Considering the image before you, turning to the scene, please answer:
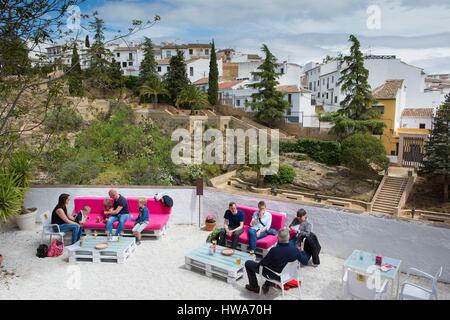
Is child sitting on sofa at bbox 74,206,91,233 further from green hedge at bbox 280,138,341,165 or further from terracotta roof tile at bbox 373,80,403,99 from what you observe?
terracotta roof tile at bbox 373,80,403,99

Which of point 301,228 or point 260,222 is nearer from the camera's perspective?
point 301,228

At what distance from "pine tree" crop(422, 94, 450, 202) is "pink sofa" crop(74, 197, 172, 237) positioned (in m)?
23.0

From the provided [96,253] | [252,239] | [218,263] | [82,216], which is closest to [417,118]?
[252,239]

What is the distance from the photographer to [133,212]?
954cm

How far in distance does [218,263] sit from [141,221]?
2.71m

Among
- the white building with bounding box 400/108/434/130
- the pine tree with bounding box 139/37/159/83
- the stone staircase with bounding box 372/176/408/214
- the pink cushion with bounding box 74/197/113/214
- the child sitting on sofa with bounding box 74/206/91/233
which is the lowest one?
the stone staircase with bounding box 372/176/408/214

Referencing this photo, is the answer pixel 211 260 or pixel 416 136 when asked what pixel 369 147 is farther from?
pixel 211 260

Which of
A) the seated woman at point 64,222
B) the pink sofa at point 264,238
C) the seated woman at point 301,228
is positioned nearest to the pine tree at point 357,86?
the pink sofa at point 264,238

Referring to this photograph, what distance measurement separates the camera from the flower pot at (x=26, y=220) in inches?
381

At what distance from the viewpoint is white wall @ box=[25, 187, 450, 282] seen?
7.00 meters

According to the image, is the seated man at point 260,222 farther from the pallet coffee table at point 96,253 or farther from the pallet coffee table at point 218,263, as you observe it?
the pallet coffee table at point 96,253

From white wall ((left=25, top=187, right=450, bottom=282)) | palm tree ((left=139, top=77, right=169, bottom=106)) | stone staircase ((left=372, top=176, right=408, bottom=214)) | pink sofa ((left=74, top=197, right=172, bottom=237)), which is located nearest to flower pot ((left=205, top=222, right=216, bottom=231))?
white wall ((left=25, top=187, right=450, bottom=282))

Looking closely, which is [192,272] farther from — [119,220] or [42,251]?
[42,251]
